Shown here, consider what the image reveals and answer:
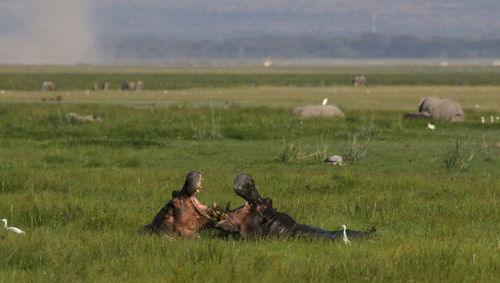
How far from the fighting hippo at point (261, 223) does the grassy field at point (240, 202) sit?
0.20m

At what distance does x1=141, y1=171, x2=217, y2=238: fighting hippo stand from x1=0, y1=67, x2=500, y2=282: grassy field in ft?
0.68

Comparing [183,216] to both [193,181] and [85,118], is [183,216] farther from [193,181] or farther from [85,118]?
[85,118]

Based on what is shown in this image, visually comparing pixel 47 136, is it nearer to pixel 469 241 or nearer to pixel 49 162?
pixel 49 162

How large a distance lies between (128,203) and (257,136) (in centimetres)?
1459

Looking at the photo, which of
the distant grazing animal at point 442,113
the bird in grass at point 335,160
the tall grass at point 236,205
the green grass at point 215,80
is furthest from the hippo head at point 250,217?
the green grass at point 215,80

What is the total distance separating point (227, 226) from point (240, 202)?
154 inches

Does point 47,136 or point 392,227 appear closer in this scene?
point 392,227

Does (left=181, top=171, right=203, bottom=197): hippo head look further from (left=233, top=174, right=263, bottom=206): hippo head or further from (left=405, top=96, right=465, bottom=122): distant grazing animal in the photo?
(left=405, top=96, right=465, bottom=122): distant grazing animal

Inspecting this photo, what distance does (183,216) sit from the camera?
792 centimetres

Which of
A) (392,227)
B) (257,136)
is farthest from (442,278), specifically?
(257,136)

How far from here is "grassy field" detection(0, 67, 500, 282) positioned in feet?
22.2

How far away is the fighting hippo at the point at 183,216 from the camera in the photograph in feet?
25.7

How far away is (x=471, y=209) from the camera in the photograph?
35.5 feet

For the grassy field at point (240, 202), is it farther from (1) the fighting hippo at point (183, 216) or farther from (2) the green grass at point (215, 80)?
(2) the green grass at point (215, 80)
